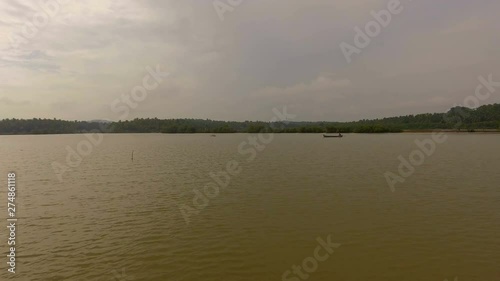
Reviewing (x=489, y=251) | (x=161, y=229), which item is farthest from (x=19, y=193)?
(x=489, y=251)

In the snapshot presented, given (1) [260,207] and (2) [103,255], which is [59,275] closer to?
(2) [103,255]

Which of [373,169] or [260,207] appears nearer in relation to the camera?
[260,207]

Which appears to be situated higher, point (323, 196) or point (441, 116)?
point (441, 116)

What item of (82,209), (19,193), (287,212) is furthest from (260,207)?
(19,193)

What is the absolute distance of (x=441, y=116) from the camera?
199625 mm

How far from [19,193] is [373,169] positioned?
35.7 m

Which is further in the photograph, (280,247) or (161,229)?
(161,229)

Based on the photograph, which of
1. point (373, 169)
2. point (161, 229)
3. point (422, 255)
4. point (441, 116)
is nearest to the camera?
point (422, 255)

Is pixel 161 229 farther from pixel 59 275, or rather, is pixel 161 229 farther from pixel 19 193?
pixel 19 193

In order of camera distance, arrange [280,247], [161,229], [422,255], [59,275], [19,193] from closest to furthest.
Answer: [59,275]
[422,255]
[280,247]
[161,229]
[19,193]

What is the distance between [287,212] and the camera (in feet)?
61.4

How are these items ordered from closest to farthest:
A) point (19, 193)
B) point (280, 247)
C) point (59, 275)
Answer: point (59, 275) < point (280, 247) < point (19, 193)

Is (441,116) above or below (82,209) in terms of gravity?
above

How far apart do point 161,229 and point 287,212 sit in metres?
7.48
